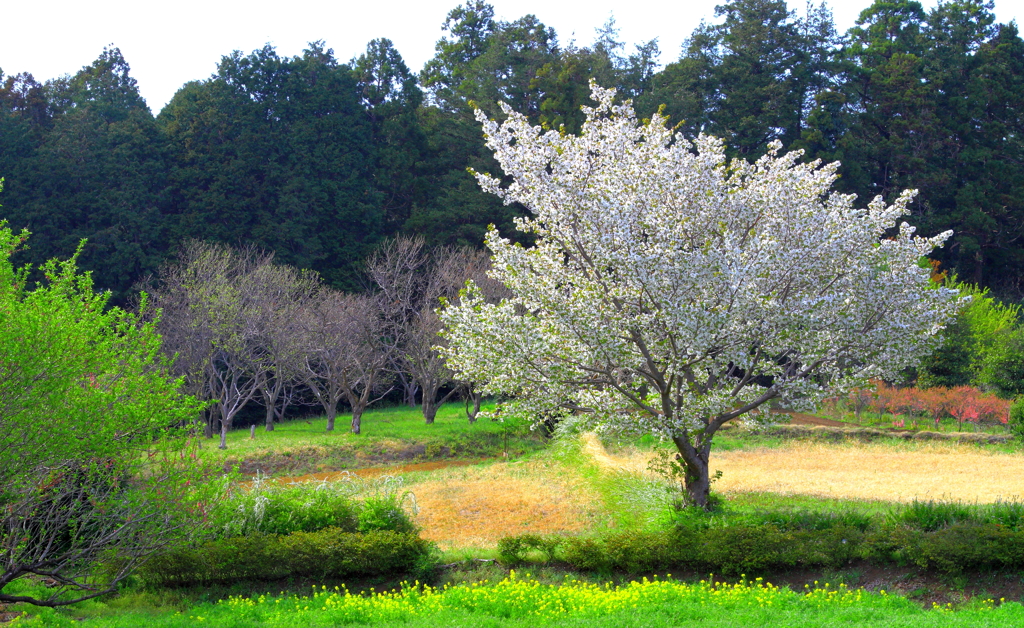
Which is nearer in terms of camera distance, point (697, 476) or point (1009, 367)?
point (697, 476)

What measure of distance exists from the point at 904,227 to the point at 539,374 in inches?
224

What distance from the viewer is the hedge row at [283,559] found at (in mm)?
10414

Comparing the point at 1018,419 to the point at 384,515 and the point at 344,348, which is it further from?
the point at 344,348

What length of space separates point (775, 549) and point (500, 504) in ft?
22.2

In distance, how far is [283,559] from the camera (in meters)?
10.5

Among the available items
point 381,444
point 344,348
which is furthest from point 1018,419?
point 344,348

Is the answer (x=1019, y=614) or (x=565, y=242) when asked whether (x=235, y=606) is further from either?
(x=1019, y=614)

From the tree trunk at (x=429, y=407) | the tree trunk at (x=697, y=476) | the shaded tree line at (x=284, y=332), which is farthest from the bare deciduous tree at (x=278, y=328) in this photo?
the tree trunk at (x=697, y=476)

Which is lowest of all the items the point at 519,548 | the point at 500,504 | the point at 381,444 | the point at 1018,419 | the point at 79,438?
the point at 381,444

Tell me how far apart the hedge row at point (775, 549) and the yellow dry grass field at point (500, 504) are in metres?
2.18

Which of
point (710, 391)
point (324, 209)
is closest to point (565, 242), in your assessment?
point (710, 391)

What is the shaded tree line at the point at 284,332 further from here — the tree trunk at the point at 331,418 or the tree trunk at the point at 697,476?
the tree trunk at the point at 697,476

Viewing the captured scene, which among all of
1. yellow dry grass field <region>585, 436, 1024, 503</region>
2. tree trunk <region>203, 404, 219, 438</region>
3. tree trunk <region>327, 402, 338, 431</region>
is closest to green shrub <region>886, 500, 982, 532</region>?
→ yellow dry grass field <region>585, 436, 1024, 503</region>

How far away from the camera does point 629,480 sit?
1473cm
